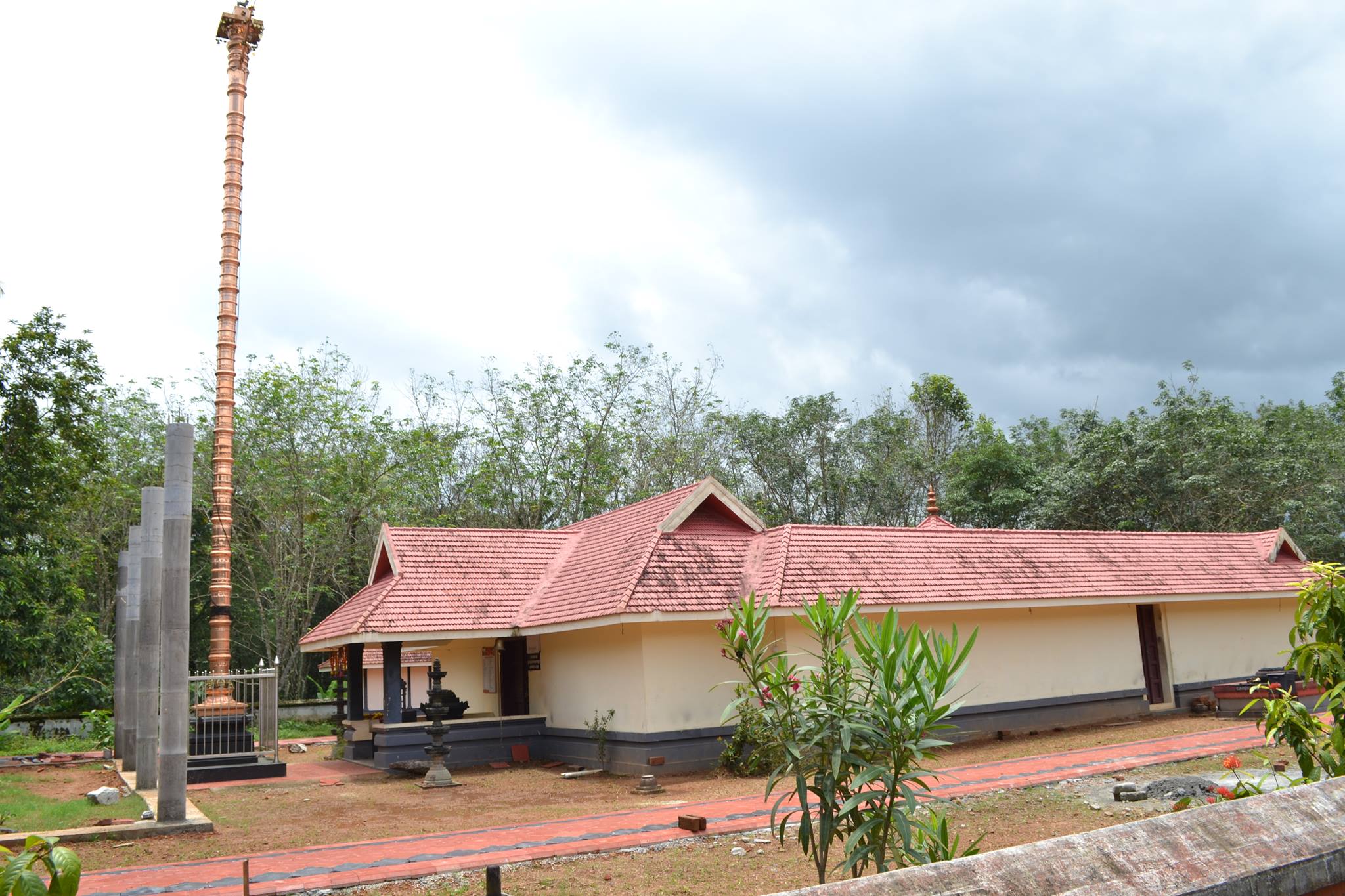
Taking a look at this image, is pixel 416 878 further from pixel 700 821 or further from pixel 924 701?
pixel 924 701

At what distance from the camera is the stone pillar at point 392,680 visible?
16359mm

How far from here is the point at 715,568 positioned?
51.1 feet

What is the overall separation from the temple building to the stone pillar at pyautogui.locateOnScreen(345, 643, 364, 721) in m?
0.04

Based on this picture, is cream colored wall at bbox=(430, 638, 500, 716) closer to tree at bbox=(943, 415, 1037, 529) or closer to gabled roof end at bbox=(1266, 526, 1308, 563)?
gabled roof end at bbox=(1266, 526, 1308, 563)

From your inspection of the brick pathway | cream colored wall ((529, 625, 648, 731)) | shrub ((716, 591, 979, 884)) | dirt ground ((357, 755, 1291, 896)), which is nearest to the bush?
cream colored wall ((529, 625, 648, 731))

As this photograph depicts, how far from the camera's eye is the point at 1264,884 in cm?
275

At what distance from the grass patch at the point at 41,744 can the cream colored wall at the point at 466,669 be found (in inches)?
348

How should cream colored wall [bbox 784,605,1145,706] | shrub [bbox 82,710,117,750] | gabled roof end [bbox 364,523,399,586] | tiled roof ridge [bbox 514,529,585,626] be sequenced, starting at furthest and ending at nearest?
shrub [bbox 82,710,117,750] < gabled roof end [bbox 364,523,399,586] < tiled roof ridge [bbox 514,529,585,626] < cream colored wall [bbox 784,605,1145,706]

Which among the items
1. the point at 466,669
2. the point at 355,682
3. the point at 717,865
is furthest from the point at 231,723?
the point at 717,865

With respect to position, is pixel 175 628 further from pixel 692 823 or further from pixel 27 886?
pixel 27 886

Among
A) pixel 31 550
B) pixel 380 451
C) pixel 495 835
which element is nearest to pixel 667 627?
pixel 495 835

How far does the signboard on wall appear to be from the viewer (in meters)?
18.5

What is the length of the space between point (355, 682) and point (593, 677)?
618 centimetres

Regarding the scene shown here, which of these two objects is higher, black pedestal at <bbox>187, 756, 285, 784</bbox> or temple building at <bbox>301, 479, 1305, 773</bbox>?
Answer: temple building at <bbox>301, 479, 1305, 773</bbox>
